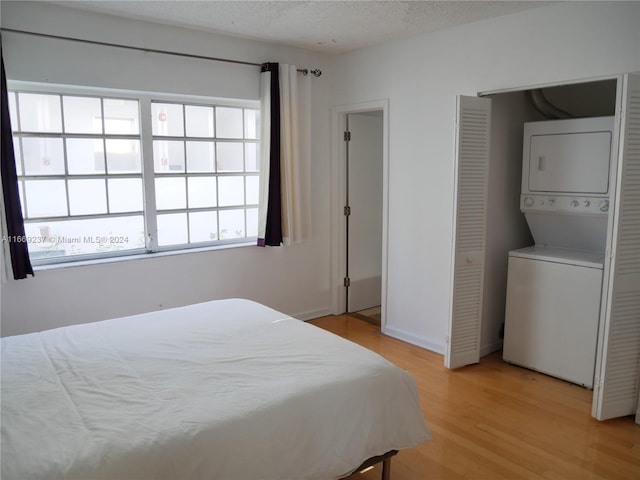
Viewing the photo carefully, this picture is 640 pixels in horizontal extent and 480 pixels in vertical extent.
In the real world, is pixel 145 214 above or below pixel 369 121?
below

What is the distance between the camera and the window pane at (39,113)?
320 centimetres

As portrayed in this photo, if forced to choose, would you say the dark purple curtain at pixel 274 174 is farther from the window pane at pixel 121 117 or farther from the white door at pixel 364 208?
the window pane at pixel 121 117

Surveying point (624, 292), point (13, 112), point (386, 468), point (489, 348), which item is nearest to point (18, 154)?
point (13, 112)

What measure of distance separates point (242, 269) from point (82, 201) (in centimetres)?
140

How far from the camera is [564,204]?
3424mm

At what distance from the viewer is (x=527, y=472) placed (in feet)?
7.70

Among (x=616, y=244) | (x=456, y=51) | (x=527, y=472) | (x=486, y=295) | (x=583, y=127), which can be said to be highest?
(x=456, y=51)

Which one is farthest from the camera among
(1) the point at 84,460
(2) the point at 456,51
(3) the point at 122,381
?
(2) the point at 456,51

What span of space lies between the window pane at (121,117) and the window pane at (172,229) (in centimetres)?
71

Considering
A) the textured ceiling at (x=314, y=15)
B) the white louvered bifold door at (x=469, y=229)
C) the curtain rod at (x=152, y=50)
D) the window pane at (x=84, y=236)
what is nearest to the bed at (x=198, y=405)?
the window pane at (x=84, y=236)

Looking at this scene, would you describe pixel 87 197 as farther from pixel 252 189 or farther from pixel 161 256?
pixel 252 189

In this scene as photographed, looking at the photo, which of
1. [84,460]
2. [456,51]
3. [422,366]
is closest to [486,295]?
[422,366]

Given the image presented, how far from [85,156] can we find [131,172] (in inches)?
13.4

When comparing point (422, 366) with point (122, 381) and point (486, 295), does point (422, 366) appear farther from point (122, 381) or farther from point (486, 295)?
point (122, 381)
